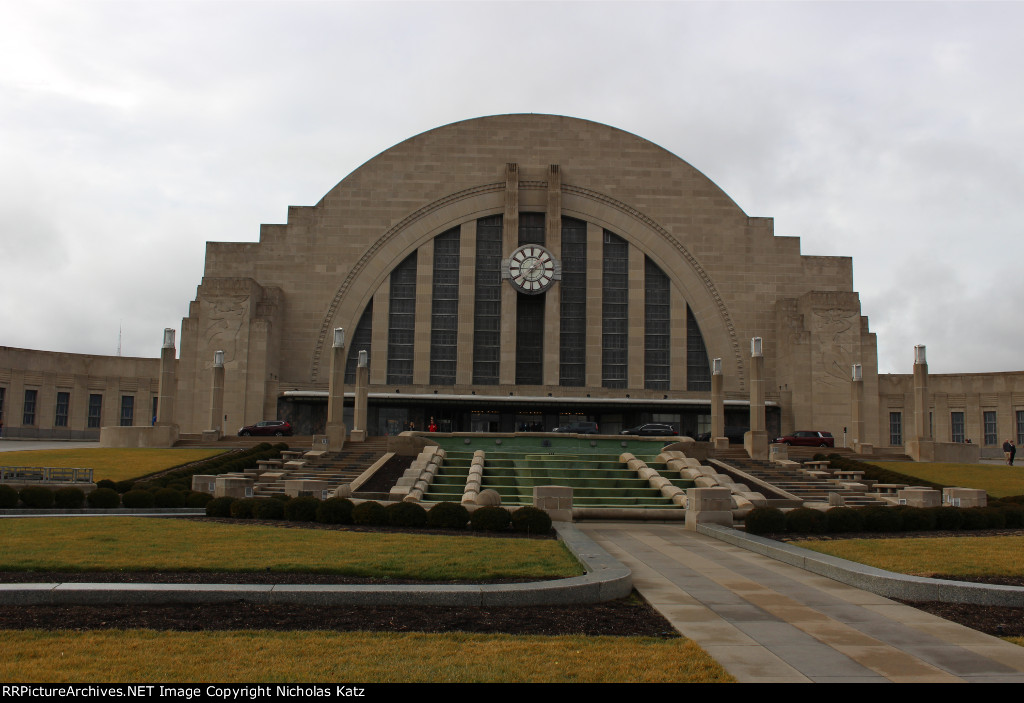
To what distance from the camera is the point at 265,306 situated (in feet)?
176

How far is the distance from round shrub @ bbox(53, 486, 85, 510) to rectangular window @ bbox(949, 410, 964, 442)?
55.0 m

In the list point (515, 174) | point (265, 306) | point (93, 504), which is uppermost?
point (515, 174)

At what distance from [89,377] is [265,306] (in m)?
15.2

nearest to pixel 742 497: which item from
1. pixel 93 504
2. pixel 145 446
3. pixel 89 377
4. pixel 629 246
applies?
pixel 93 504

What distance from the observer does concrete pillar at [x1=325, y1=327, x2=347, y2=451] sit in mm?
37500

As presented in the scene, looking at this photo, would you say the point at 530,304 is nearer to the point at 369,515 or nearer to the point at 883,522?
the point at 369,515

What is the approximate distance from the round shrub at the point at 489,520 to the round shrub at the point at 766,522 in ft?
17.8

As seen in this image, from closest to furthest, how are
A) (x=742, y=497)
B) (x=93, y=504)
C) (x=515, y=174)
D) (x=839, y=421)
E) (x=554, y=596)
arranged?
1. (x=554, y=596)
2. (x=93, y=504)
3. (x=742, y=497)
4. (x=839, y=421)
5. (x=515, y=174)

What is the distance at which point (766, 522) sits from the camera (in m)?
17.9

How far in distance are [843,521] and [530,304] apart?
4037cm

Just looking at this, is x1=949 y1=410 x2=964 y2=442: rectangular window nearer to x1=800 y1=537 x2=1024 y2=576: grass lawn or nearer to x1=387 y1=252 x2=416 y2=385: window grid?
x1=387 y1=252 x2=416 y2=385: window grid

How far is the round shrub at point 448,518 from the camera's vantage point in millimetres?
18000

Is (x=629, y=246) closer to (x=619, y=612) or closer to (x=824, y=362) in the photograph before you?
(x=824, y=362)

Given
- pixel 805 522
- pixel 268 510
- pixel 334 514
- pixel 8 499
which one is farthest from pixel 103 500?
pixel 805 522
